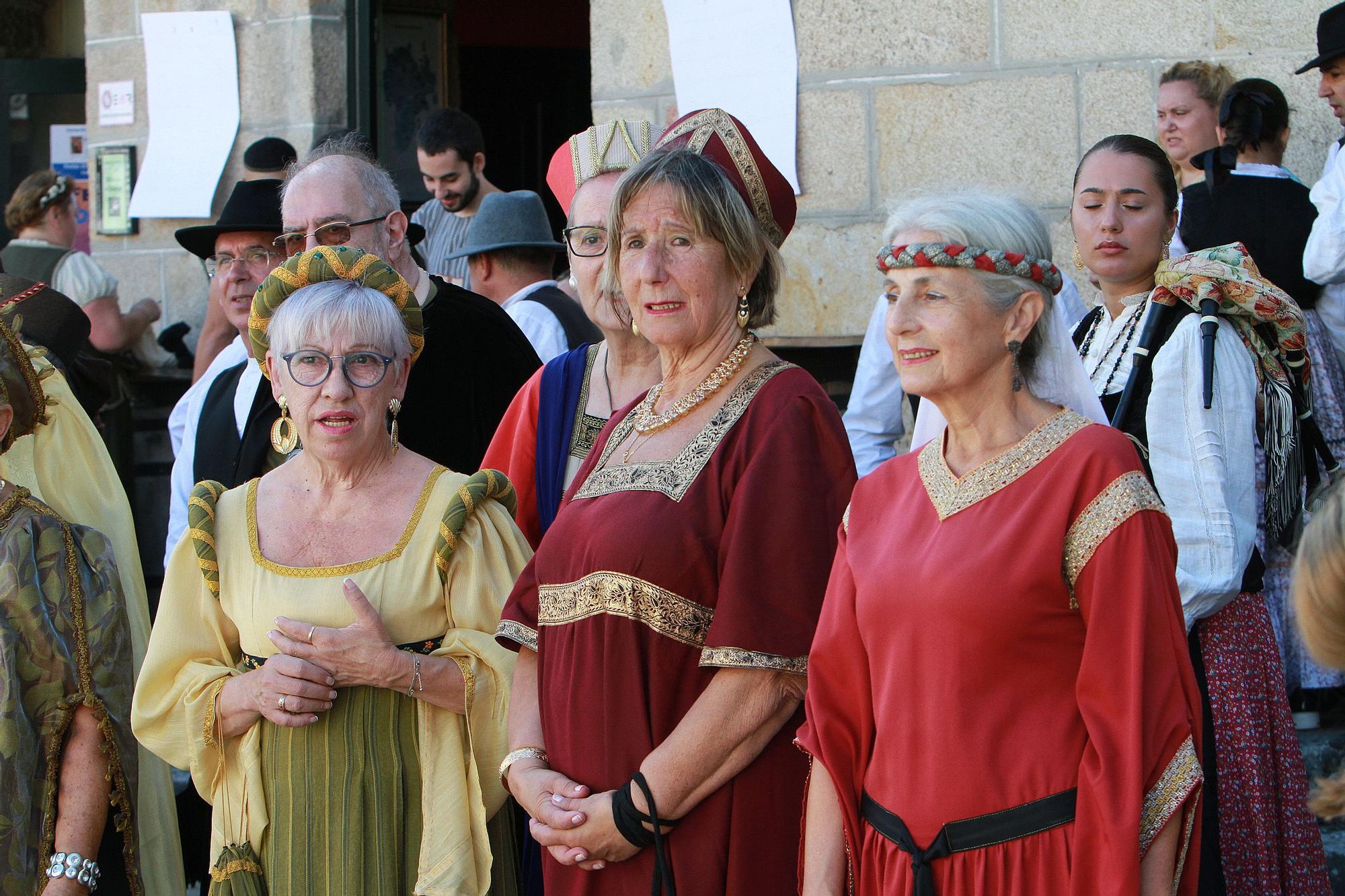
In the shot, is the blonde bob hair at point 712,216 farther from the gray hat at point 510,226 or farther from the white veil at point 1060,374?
the gray hat at point 510,226

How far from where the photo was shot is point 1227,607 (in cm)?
318

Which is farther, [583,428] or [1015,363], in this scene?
[583,428]

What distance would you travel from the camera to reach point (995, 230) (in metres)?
2.37

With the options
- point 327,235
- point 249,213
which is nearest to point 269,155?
point 249,213

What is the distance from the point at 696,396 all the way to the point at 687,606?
0.41 m

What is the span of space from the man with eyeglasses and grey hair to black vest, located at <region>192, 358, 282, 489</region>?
1.21 ft

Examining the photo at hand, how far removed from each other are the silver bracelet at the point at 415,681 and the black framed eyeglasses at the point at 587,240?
0.97 m

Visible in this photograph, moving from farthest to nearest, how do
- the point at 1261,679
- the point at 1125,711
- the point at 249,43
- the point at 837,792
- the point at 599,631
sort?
the point at 249,43, the point at 1261,679, the point at 599,631, the point at 837,792, the point at 1125,711

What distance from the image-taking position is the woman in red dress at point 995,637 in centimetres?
211

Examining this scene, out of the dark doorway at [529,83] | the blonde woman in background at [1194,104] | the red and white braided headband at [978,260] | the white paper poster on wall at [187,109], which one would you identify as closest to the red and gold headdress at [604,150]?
the red and white braided headband at [978,260]

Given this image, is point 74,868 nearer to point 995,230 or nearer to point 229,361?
point 229,361

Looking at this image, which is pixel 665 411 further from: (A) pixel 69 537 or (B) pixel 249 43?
(B) pixel 249 43

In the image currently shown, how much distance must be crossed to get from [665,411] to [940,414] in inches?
19.7

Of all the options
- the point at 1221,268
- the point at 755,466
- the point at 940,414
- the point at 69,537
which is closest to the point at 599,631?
the point at 755,466
